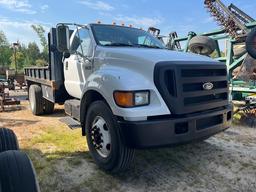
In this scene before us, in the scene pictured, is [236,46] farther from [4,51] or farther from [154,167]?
[4,51]

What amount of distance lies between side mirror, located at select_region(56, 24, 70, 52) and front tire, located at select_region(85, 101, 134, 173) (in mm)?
1199

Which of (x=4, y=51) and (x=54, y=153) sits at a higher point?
(x=4, y=51)

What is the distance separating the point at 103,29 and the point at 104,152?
86.8 inches

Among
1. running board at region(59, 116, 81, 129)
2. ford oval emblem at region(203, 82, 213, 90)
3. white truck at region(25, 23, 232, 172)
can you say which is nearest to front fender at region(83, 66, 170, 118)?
white truck at region(25, 23, 232, 172)

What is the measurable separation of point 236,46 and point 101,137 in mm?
6357

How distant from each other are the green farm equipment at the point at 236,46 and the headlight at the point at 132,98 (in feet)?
13.6

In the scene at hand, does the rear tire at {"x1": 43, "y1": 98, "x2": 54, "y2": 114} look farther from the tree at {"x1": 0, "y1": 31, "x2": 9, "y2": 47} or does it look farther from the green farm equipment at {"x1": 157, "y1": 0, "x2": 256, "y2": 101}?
the tree at {"x1": 0, "y1": 31, "x2": 9, "y2": 47}

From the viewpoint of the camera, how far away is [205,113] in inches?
137

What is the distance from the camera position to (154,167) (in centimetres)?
403

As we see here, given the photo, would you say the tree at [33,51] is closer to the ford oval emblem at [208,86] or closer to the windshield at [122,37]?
the windshield at [122,37]

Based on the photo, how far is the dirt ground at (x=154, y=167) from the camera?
3445 mm

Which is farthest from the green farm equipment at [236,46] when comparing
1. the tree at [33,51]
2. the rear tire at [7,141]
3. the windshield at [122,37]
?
the tree at [33,51]

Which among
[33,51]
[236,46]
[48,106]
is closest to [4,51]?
[33,51]

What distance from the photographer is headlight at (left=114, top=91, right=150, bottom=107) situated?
10.2 ft
